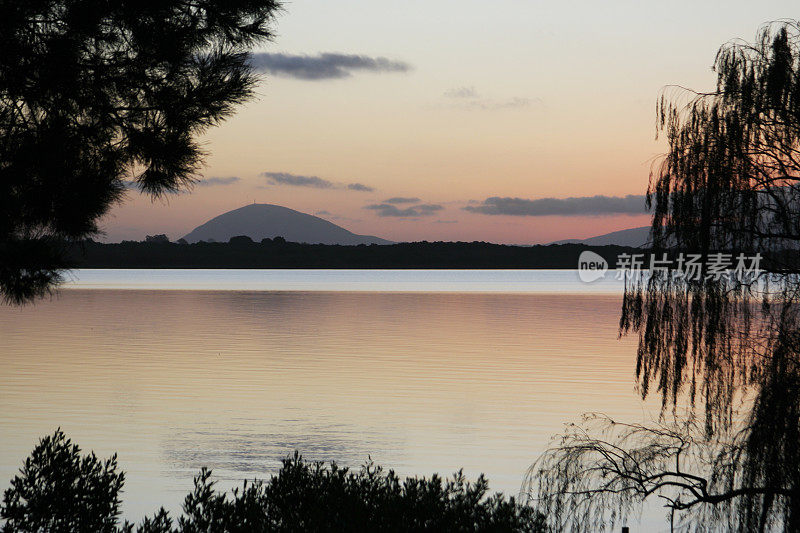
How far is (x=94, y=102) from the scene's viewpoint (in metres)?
9.28

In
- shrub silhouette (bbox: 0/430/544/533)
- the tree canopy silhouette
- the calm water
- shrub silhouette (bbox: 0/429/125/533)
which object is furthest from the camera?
the calm water

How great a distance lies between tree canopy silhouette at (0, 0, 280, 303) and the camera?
8.65m

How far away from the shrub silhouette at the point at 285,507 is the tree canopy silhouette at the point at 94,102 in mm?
2743

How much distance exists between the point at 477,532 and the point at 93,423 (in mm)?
21273

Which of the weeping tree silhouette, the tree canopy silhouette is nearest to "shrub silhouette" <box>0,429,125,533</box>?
the tree canopy silhouette

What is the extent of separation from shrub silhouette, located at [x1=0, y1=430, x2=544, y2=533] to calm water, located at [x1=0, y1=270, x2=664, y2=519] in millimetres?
3538

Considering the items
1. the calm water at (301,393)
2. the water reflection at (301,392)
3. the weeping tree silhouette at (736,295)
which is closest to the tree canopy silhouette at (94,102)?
the calm water at (301,393)

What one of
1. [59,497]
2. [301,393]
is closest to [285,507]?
[59,497]

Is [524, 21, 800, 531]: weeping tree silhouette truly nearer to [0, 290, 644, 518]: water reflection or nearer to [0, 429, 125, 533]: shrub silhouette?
[0, 429, 125, 533]: shrub silhouette

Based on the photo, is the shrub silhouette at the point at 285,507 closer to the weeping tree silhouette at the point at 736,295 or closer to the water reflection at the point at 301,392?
the weeping tree silhouette at the point at 736,295

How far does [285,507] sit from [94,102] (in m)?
5.21

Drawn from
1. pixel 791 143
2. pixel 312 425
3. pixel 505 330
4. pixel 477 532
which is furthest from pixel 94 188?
pixel 505 330

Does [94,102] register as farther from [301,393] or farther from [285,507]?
[301,393]

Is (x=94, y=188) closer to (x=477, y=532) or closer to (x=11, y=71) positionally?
(x=11, y=71)
